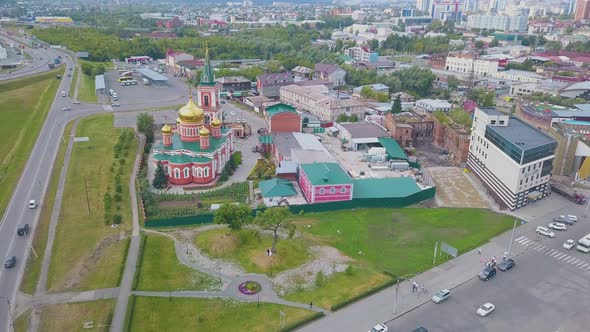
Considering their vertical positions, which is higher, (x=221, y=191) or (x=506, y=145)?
(x=506, y=145)

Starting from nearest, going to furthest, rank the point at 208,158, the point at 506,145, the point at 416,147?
1. the point at 506,145
2. the point at 208,158
3. the point at 416,147

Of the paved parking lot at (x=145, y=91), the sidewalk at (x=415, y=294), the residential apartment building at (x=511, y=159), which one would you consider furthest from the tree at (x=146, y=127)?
the sidewalk at (x=415, y=294)

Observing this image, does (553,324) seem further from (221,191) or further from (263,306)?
(221,191)

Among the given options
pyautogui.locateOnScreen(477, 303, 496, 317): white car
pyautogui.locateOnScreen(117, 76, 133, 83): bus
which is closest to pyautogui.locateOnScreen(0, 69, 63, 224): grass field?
pyautogui.locateOnScreen(117, 76, 133, 83): bus

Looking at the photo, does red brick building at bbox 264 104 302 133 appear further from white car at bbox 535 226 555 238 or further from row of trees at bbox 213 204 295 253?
white car at bbox 535 226 555 238

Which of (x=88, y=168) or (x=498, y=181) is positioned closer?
(x=498, y=181)

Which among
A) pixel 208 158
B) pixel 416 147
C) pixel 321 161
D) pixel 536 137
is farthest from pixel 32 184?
pixel 536 137
